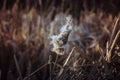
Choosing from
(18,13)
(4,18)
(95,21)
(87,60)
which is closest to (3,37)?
(4,18)

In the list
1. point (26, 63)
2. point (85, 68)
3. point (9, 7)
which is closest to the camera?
point (85, 68)

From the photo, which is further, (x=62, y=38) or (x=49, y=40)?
(x=49, y=40)

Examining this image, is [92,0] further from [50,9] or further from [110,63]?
[110,63]

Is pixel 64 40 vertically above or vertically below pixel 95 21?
A: above

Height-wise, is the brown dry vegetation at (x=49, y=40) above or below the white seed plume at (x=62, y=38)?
below

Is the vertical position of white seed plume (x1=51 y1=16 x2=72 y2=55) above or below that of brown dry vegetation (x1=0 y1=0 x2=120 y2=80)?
above

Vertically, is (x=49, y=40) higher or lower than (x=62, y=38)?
lower

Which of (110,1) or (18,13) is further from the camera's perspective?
(110,1)

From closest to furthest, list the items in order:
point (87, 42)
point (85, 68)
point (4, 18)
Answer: point (85, 68) → point (87, 42) → point (4, 18)
